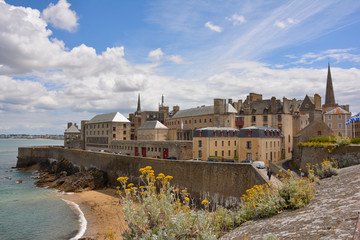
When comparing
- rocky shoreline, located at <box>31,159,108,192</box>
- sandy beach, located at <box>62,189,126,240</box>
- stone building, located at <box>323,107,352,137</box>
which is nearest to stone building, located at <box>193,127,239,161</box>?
sandy beach, located at <box>62,189,126,240</box>

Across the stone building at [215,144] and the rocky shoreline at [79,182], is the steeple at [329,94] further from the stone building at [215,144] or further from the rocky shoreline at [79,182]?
the rocky shoreline at [79,182]

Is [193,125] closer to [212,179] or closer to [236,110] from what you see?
[236,110]

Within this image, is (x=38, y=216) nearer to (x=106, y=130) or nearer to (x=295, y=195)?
(x=295, y=195)

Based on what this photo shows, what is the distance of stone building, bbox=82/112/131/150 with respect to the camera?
58312 millimetres

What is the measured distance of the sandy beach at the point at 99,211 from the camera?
20078 millimetres

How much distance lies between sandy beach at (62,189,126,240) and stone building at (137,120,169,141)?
17.2 meters

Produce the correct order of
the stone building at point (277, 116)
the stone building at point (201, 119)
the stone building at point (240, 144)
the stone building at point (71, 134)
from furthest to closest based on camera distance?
1. the stone building at point (71, 134)
2. the stone building at point (201, 119)
3. the stone building at point (277, 116)
4. the stone building at point (240, 144)

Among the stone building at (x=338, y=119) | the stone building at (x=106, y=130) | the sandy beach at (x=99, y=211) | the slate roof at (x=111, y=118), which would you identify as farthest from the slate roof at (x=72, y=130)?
the stone building at (x=338, y=119)

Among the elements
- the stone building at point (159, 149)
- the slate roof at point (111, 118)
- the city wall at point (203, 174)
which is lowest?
the city wall at point (203, 174)

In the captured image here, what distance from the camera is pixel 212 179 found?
2361 centimetres

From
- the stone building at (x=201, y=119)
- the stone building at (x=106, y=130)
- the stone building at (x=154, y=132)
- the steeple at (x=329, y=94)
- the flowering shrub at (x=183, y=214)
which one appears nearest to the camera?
the flowering shrub at (x=183, y=214)

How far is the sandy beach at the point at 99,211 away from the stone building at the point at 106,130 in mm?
24855

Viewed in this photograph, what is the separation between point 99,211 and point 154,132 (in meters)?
25.6

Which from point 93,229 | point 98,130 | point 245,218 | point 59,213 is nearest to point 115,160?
point 59,213
